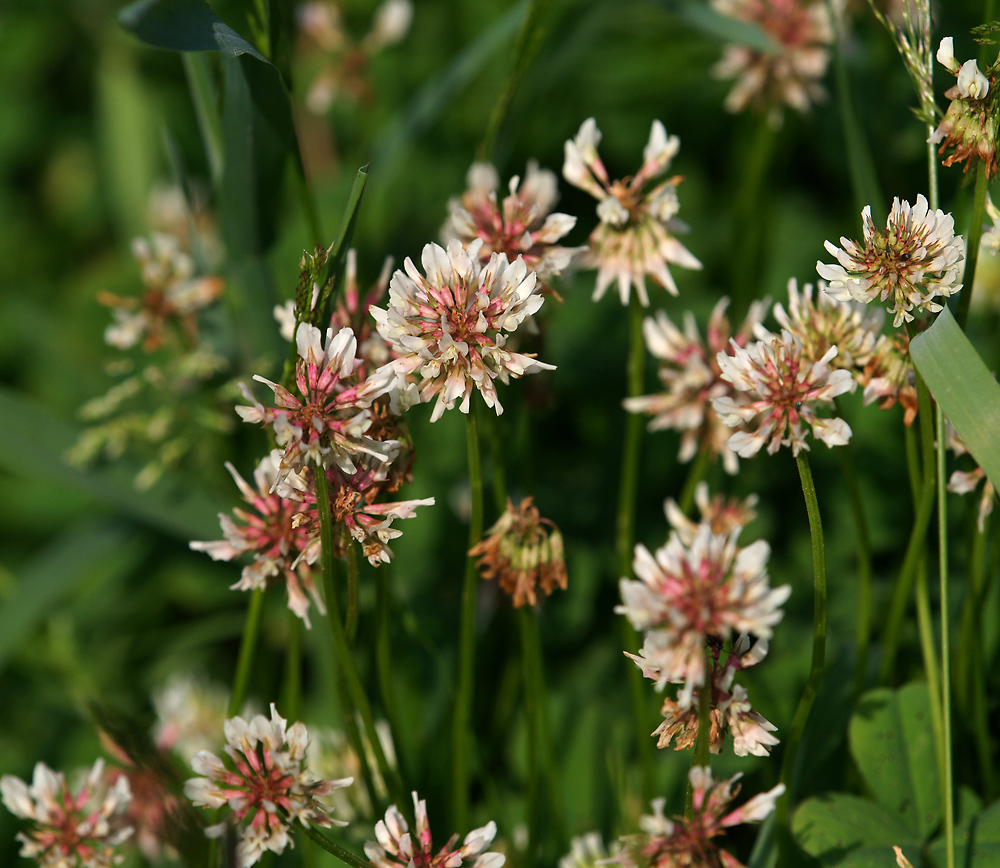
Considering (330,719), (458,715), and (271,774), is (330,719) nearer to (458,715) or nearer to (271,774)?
(458,715)

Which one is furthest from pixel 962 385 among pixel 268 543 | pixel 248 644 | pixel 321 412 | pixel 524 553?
pixel 248 644

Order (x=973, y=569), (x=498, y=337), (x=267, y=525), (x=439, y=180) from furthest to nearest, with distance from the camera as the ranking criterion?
(x=439, y=180)
(x=973, y=569)
(x=267, y=525)
(x=498, y=337)

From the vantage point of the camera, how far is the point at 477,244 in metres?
1.03

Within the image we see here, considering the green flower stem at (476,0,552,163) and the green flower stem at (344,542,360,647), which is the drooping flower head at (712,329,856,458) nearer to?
the green flower stem at (344,542,360,647)

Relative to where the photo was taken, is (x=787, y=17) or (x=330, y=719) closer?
(x=330, y=719)

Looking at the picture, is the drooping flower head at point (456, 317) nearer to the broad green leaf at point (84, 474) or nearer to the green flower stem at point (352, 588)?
the green flower stem at point (352, 588)

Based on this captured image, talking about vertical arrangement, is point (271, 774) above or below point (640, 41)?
below

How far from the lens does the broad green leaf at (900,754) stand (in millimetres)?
1305

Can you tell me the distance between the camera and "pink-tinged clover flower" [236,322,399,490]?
0.95 m

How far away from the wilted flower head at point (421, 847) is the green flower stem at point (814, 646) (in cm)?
35

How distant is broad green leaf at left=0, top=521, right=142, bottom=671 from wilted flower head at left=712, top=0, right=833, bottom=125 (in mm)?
1638

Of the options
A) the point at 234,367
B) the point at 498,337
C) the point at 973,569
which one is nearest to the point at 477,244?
the point at 498,337

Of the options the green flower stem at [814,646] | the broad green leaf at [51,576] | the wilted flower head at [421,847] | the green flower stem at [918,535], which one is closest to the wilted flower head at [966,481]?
the green flower stem at [918,535]

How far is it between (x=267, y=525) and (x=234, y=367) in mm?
944
